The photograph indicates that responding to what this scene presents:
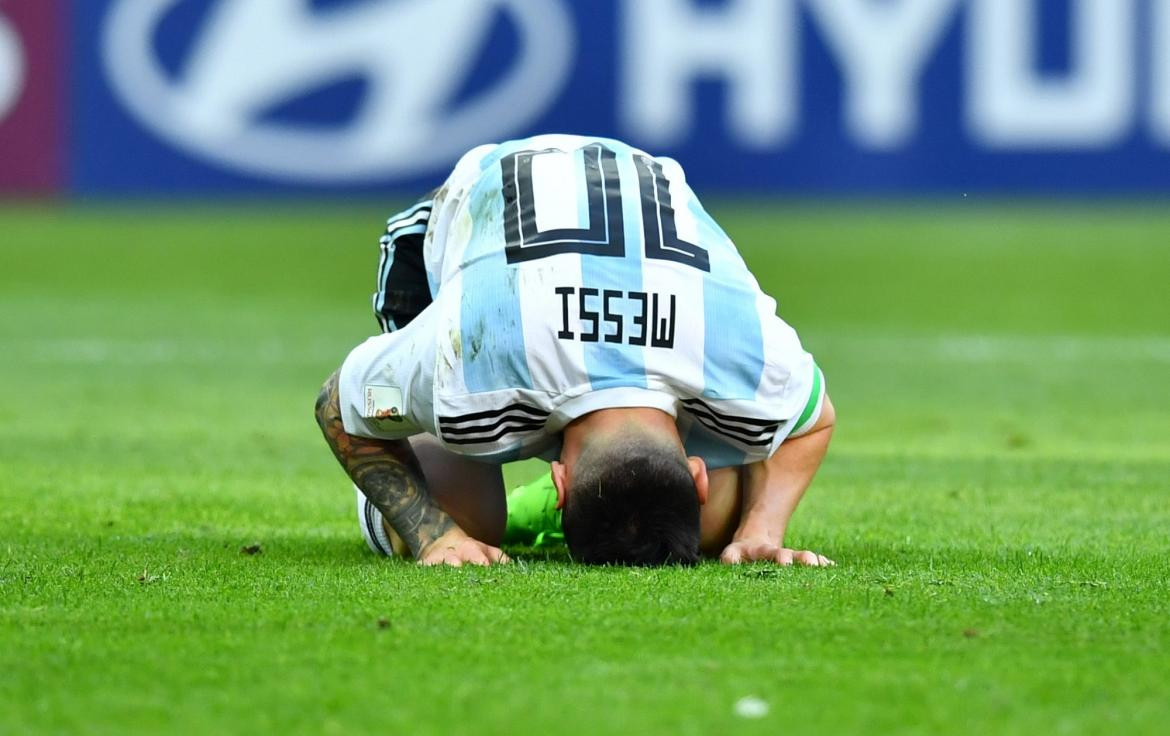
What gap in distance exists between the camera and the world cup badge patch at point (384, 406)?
380cm

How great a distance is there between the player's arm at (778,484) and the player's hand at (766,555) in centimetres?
1

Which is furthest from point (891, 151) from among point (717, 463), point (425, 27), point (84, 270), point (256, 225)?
point (717, 463)

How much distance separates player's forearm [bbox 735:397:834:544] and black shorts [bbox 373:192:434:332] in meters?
0.87

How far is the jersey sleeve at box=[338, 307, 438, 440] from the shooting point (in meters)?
3.73

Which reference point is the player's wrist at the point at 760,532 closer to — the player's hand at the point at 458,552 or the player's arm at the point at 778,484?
the player's arm at the point at 778,484

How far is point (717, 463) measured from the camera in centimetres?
396

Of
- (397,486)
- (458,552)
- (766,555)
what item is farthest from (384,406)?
(766,555)

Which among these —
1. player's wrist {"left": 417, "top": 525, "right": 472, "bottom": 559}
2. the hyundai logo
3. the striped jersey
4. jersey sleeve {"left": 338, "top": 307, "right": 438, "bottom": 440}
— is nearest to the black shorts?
the striped jersey

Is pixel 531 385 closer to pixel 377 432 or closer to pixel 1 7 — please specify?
pixel 377 432

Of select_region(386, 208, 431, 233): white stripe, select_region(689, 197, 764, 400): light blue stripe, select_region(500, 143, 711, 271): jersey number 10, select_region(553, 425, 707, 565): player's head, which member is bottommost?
select_region(553, 425, 707, 565): player's head

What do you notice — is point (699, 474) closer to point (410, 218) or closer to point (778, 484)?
point (778, 484)

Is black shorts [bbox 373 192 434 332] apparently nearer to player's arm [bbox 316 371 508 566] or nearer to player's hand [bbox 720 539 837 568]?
player's arm [bbox 316 371 508 566]

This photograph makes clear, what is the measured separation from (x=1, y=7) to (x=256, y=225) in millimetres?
2590

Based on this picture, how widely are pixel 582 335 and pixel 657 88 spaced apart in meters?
10.6
